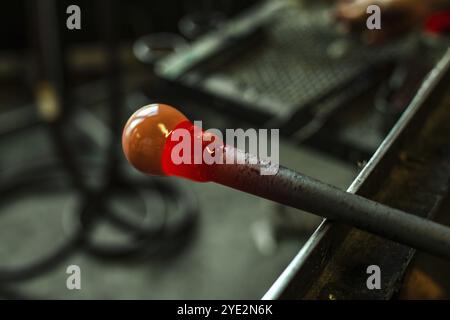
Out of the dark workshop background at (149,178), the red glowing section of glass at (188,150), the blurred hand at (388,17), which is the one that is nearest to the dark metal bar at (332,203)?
the red glowing section of glass at (188,150)

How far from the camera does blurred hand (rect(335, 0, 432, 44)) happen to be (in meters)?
0.94

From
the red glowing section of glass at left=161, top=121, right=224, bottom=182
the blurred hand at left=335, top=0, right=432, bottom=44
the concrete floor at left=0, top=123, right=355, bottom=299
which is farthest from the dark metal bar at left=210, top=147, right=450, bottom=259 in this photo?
the concrete floor at left=0, top=123, right=355, bottom=299

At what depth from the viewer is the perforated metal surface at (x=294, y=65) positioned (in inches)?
39.5

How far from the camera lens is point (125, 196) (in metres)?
2.10

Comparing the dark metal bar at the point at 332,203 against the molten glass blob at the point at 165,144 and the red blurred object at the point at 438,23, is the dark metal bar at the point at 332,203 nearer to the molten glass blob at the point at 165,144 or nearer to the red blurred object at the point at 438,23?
the molten glass blob at the point at 165,144

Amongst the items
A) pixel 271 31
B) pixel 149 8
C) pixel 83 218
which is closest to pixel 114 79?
pixel 83 218

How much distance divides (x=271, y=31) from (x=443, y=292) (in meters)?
0.72

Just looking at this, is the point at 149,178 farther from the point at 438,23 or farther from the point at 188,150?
the point at 188,150

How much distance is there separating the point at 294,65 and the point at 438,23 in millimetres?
275

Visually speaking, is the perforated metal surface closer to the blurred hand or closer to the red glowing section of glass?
the blurred hand

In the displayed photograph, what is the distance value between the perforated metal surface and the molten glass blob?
1.70ft

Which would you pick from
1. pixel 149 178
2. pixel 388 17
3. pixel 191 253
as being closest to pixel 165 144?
pixel 388 17

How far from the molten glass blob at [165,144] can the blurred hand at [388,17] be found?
610 mm

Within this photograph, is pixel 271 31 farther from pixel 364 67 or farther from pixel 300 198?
pixel 300 198
